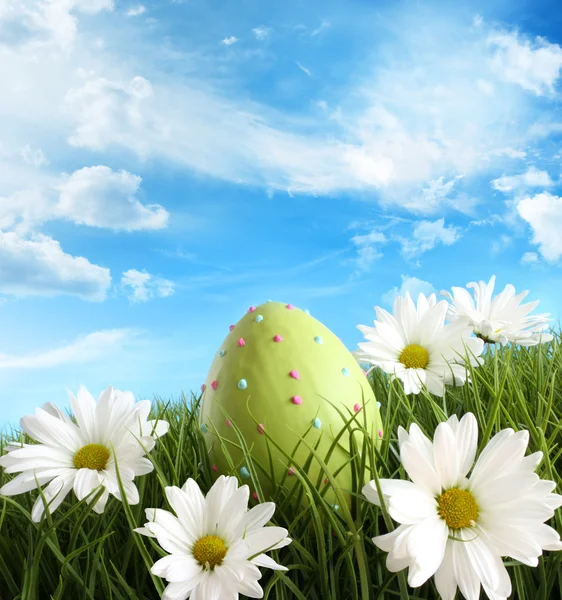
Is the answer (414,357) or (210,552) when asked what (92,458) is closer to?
(210,552)

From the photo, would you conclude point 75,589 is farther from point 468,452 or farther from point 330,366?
point 468,452

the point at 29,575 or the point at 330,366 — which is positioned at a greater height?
→ the point at 330,366

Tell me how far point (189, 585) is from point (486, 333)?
0.86 metres

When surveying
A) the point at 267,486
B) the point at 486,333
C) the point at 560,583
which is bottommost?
the point at 560,583

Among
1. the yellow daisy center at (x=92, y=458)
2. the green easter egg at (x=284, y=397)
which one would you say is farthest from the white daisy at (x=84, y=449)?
the green easter egg at (x=284, y=397)

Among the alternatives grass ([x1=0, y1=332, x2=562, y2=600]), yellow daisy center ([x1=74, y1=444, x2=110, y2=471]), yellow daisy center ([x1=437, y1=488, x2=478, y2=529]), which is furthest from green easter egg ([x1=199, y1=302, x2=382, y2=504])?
yellow daisy center ([x1=437, y1=488, x2=478, y2=529])

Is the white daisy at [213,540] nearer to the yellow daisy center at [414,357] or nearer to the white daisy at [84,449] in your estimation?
the white daisy at [84,449]

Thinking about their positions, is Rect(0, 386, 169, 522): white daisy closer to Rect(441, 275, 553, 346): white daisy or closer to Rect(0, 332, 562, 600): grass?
Rect(0, 332, 562, 600): grass

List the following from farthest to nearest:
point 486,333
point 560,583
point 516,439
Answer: point 486,333
point 560,583
point 516,439

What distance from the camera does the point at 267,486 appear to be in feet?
2.99

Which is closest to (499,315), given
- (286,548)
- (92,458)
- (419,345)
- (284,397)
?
(419,345)

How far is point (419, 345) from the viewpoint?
3.82ft

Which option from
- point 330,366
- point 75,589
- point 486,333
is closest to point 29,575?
point 75,589

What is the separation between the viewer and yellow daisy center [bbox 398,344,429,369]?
115cm
